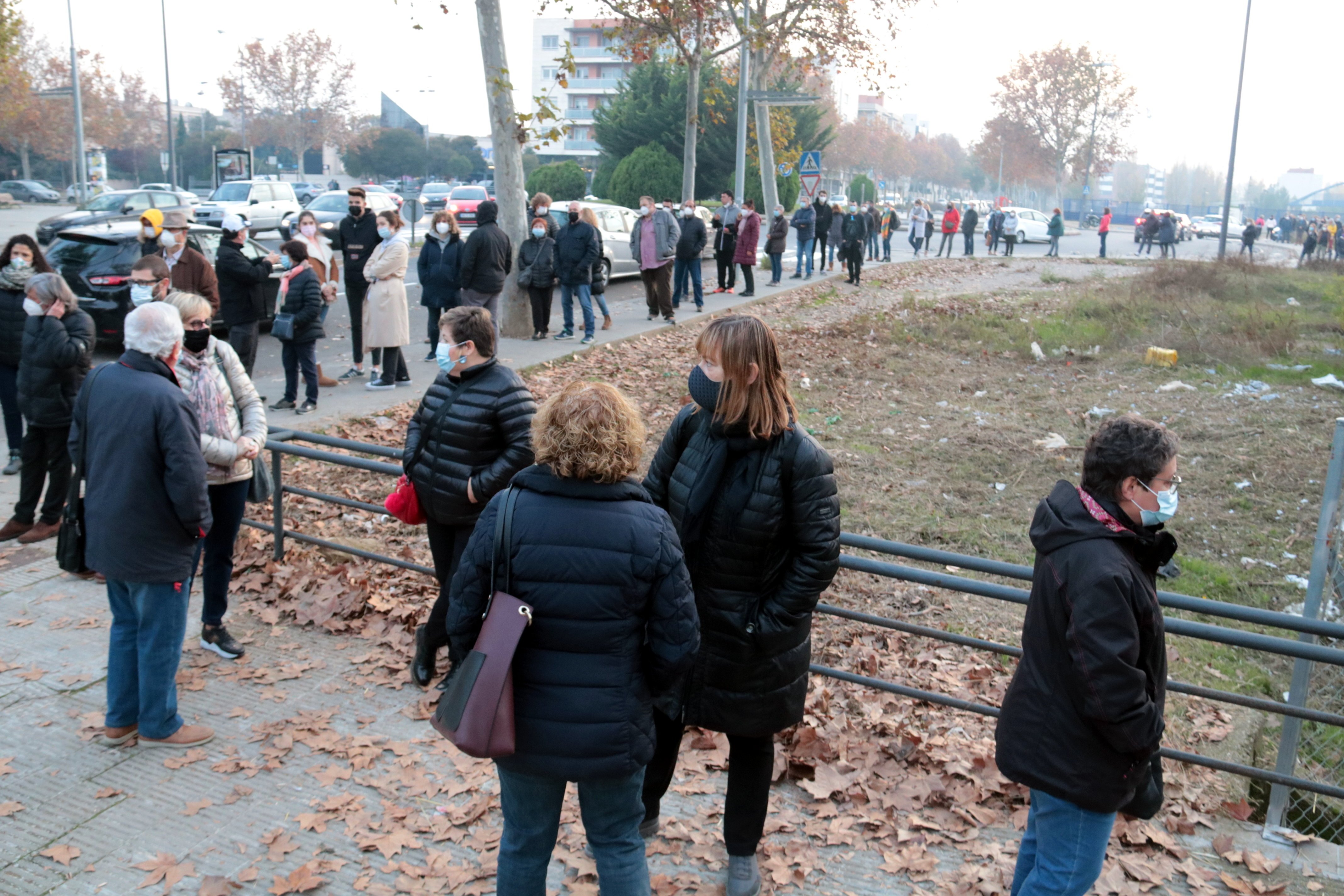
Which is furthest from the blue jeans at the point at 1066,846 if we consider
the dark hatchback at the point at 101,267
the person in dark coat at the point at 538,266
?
the person in dark coat at the point at 538,266

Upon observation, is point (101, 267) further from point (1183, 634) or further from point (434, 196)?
point (434, 196)

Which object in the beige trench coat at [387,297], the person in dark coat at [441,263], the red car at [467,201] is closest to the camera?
the beige trench coat at [387,297]

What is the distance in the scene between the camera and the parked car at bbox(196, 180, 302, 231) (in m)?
33.5

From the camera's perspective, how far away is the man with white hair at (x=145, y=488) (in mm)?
4297

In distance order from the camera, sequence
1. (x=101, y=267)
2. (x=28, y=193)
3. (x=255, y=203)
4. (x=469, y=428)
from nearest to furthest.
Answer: (x=469, y=428) < (x=101, y=267) < (x=255, y=203) < (x=28, y=193)

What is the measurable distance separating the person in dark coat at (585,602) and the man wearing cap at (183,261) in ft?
26.1

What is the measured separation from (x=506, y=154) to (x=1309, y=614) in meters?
12.7

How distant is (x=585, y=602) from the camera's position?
2.84 metres

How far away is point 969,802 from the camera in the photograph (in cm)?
438

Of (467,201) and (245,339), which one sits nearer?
(245,339)

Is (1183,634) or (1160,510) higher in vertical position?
(1160,510)

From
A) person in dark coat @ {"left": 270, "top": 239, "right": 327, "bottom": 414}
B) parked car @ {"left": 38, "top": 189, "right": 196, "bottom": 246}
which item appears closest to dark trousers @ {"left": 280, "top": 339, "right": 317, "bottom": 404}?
person in dark coat @ {"left": 270, "top": 239, "right": 327, "bottom": 414}

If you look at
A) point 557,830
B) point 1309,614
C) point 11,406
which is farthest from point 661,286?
point 557,830

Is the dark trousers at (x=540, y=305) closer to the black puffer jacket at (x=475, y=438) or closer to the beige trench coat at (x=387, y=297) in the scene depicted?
the beige trench coat at (x=387, y=297)
